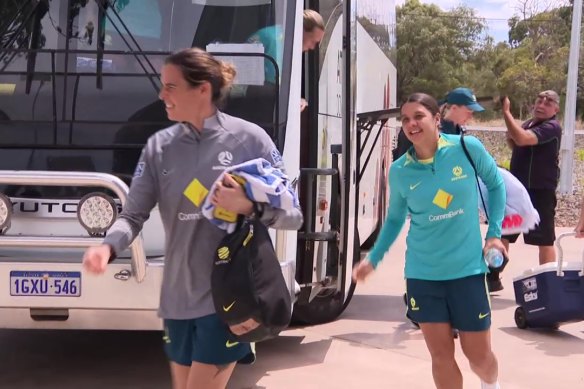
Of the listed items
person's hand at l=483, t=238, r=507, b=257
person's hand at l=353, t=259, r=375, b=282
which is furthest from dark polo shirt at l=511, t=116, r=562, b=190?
person's hand at l=353, t=259, r=375, b=282

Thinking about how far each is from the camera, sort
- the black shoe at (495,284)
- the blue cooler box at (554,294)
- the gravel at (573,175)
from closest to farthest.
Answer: the blue cooler box at (554,294), the black shoe at (495,284), the gravel at (573,175)

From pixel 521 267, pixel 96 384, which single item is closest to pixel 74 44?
pixel 96 384

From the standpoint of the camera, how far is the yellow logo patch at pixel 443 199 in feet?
14.9

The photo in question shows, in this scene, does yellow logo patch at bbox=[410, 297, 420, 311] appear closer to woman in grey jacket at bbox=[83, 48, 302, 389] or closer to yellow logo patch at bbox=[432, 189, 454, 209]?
yellow logo patch at bbox=[432, 189, 454, 209]

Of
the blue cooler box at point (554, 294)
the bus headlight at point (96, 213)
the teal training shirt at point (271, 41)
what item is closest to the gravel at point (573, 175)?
the blue cooler box at point (554, 294)

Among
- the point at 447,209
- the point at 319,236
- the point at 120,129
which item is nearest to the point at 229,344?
the point at 447,209

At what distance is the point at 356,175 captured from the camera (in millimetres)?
7270

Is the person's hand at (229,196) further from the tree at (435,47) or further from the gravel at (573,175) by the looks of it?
the tree at (435,47)

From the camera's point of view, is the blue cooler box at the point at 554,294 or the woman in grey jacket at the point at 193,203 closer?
the woman in grey jacket at the point at 193,203

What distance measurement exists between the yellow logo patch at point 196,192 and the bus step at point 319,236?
108 inches

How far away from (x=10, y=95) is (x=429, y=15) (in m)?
59.1

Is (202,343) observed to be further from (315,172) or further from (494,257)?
(315,172)

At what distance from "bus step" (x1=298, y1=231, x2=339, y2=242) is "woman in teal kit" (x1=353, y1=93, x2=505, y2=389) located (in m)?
1.54

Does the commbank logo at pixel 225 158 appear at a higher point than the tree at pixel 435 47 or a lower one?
lower
